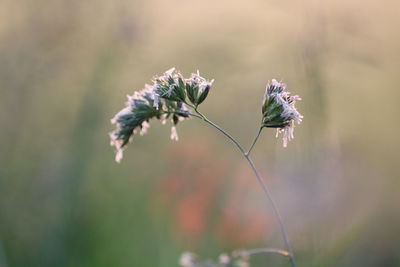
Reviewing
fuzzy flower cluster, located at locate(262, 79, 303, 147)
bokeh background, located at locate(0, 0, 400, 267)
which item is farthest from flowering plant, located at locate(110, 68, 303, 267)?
bokeh background, located at locate(0, 0, 400, 267)

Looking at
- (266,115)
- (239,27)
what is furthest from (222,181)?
(266,115)

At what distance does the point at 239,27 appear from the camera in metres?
3.83

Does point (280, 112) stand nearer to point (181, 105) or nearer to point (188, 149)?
point (181, 105)

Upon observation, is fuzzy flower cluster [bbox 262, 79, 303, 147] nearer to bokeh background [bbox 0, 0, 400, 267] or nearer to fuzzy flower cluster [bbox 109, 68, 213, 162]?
fuzzy flower cluster [bbox 109, 68, 213, 162]

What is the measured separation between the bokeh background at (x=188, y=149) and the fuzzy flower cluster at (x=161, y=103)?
1.47 metres

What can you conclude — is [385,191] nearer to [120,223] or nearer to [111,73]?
[120,223]

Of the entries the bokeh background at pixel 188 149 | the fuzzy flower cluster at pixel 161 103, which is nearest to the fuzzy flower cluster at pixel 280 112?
the fuzzy flower cluster at pixel 161 103

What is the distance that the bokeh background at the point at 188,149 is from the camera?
380 cm

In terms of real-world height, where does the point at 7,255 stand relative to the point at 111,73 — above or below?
below

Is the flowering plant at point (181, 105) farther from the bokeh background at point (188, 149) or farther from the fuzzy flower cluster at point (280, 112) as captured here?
the bokeh background at point (188, 149)

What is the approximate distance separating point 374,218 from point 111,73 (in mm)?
2802

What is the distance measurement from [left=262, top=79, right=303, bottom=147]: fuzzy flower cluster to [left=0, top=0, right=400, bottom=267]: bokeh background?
1344mm

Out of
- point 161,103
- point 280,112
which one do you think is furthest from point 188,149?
point 280,112

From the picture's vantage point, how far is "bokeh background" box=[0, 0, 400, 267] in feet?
12.5
